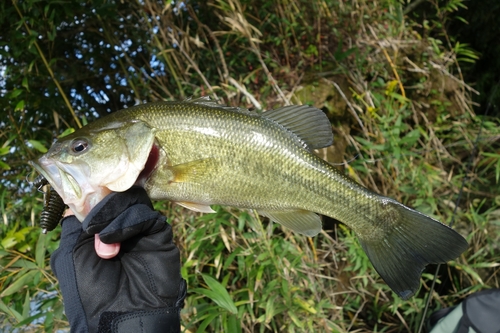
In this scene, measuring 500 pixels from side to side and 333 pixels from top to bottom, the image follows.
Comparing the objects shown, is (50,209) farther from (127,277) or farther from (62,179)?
(127,277)

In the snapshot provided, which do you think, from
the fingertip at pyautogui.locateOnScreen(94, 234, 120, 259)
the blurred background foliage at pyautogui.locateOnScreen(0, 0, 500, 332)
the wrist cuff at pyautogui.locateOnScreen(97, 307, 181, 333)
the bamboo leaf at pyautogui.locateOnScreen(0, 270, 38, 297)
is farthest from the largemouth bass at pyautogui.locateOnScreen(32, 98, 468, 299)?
the bamboo leaf at pyautogui.locateOnScreen(0, 270, 38, 297)

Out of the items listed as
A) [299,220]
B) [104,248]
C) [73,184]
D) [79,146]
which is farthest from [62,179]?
[299,220]

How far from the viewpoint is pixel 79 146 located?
1495 mm

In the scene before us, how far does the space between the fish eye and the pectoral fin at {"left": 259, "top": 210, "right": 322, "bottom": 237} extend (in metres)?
0.75

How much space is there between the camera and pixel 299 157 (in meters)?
1.67

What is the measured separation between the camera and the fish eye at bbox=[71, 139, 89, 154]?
149cm

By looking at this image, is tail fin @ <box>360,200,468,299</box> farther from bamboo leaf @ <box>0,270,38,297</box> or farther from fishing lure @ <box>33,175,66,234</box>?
bamboo leaf @ <box>0,270,38,297</box>

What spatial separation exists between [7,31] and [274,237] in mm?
2645

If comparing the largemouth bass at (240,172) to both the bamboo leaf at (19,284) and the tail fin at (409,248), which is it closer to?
the tail fin at (409,248)

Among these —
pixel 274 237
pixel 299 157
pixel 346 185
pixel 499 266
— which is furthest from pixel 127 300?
pixel 499 266

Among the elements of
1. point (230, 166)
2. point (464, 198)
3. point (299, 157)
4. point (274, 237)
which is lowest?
point (464, 198)

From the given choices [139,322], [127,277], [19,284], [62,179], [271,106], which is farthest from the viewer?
[271,106]

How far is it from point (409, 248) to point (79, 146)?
1.39m

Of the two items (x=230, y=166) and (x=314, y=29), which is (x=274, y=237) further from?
(x=314, y=29)
